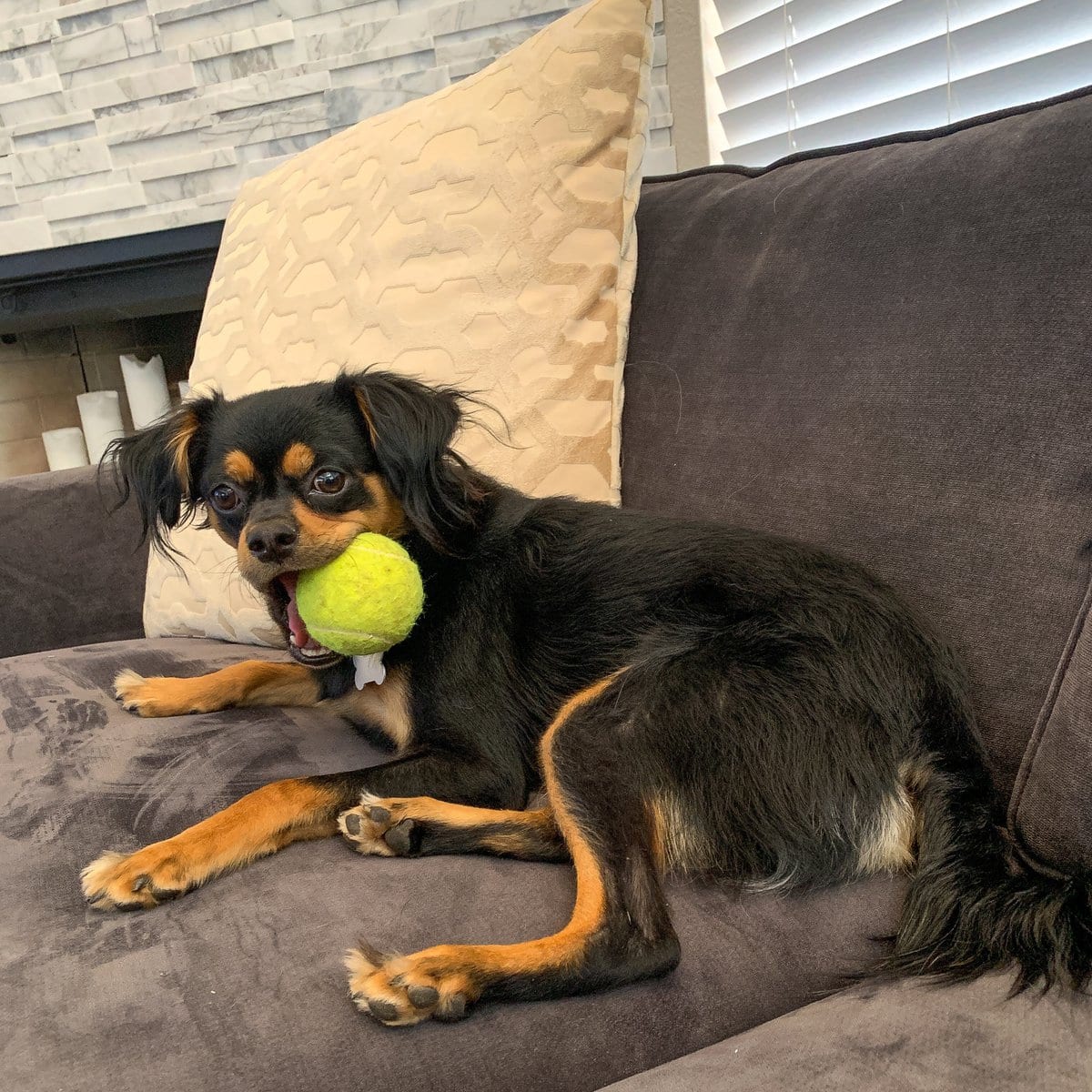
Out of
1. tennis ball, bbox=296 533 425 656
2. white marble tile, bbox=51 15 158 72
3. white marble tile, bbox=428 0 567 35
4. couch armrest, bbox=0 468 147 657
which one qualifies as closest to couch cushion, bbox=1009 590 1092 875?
tennis ball, bbox=296 533 425 656

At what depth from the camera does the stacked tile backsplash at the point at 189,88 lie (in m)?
2.56

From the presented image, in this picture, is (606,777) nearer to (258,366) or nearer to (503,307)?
(503,307)

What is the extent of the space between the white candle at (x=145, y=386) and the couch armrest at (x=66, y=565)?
5.14 ft

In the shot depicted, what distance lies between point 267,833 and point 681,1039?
0.48 metres

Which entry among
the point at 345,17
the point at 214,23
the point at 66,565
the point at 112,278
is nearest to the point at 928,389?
the point at 66,565

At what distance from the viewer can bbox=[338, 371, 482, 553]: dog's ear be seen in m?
1.32

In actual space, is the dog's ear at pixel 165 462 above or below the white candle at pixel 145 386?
below

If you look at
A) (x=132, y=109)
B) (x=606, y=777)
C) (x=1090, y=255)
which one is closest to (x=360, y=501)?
(x=606, y=777)

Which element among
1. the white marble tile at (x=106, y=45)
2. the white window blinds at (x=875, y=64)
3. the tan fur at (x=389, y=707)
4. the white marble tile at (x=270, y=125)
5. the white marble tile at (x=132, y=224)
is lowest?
the tan fur at (x=389, y=707)

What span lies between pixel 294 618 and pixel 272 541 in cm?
17

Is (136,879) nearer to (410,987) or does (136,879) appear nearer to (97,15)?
(410,987)

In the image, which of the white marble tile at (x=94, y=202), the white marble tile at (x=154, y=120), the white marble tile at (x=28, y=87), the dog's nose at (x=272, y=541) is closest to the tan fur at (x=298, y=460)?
the dog's nose at (x=272, y=541)

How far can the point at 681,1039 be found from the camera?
838 mm

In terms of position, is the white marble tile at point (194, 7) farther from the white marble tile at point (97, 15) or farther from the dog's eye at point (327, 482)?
the dog's eye at point (327, 482)
